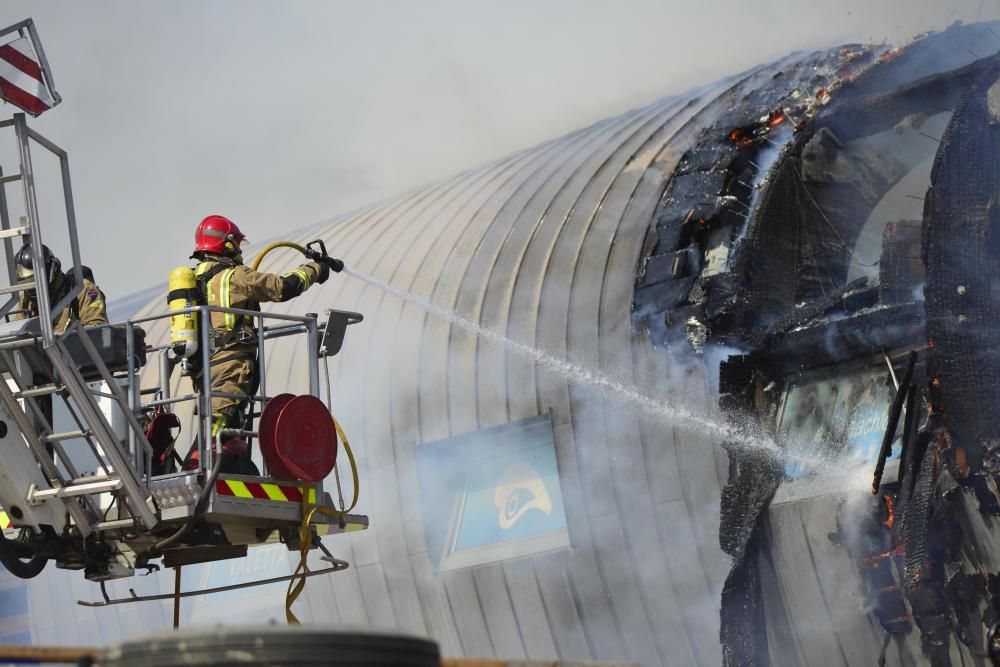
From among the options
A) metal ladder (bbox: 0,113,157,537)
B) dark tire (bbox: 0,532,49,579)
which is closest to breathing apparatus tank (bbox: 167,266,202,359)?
metal ladder (bbox: 0,113,157,537)

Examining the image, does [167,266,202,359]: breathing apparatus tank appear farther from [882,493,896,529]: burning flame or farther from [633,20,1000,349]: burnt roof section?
[882,493,896,529]: burning flame

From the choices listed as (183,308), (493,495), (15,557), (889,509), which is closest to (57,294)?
(183,308)

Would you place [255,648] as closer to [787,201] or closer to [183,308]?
[183,308]

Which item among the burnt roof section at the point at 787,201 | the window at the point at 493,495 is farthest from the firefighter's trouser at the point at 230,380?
the burnt roof section at the point at 787,201

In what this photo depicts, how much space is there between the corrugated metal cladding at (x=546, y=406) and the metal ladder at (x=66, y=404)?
272cm

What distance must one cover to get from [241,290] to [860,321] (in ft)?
11.5

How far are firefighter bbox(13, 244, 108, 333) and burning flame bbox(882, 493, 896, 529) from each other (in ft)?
14.3

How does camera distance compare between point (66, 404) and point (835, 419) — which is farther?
point (835, 419)

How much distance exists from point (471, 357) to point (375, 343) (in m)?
1.29

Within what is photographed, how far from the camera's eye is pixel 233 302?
7359 millimetres

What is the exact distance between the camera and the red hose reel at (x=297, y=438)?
6883mm

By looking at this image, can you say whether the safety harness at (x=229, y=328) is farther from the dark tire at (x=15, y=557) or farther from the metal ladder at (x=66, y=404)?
the dark tire at (x=15, y=557)

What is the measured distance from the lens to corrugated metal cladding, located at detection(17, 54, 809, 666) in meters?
7.74

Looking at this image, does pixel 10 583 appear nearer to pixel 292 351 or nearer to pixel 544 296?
pixel 292 351
